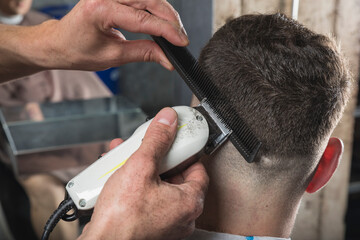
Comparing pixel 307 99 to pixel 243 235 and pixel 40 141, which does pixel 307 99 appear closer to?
pixel 243 235

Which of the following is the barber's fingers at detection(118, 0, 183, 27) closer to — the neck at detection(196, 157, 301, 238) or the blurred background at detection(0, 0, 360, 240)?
the neck at detection(196, 157, 301, 238)

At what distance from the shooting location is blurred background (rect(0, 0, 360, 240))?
1789mm

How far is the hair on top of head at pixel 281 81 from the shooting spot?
2.68 ft

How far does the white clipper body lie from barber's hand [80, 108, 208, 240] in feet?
0.11

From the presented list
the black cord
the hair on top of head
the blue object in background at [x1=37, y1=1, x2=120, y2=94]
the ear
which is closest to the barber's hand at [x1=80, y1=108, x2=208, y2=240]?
the black cord

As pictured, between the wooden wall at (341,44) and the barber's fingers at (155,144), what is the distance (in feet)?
2.51

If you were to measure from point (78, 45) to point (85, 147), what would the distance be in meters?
1.00

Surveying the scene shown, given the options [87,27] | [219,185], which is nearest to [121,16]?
[87,27]

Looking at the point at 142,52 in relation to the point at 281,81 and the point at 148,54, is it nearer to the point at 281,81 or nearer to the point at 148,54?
the point at 148,54

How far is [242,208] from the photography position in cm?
88

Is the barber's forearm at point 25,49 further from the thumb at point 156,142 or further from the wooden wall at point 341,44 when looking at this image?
the wooden wall at point 341,44

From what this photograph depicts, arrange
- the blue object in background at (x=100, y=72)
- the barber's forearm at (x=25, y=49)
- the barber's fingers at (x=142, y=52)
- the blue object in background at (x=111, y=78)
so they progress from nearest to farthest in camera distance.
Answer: the barber's fingers at (x=142, y=52), the barber's forearm at (x=25, y=49), the blue object in background at (x=100, y=72), the blue object in background at (x=111, y=78)

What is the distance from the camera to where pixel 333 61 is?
85 centimetres

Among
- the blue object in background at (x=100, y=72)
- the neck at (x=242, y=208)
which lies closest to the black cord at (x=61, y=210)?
the neck at (x=242, y=208)
